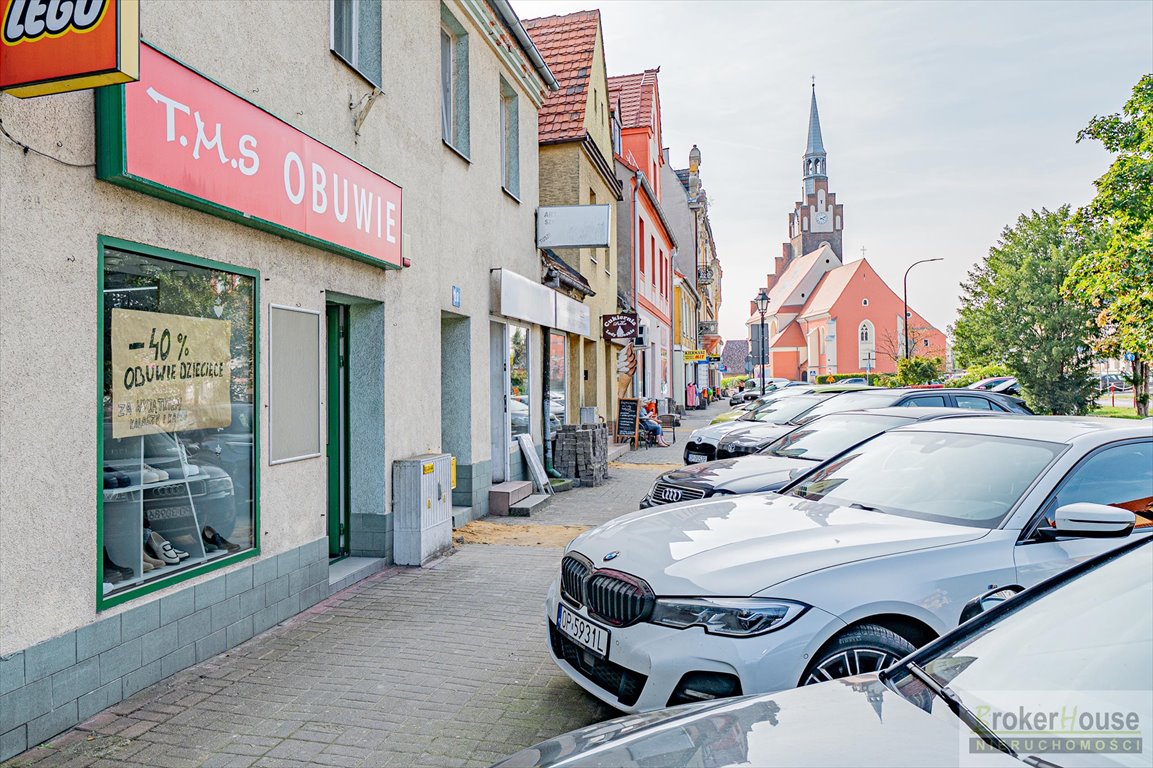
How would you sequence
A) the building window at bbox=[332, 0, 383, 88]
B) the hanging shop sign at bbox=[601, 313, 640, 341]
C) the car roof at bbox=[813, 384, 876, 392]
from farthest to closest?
the hanging shop sign at bbox=[601, 313, 640, 341]
the car roof at bbox=[813, 384, 876, 392]
the building window at bbox=[332, 0, 383, 88]

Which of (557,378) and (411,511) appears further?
(557,378)

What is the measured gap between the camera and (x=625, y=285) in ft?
79.1

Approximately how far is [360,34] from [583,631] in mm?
6059

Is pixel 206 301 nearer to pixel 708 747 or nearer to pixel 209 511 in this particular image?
pixel 209 511

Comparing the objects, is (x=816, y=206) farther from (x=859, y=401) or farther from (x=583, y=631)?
(x=583, y=631)

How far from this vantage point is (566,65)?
1731 cm

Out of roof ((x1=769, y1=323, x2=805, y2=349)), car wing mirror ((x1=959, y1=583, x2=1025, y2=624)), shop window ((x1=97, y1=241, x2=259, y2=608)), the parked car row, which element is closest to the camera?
the parked car row

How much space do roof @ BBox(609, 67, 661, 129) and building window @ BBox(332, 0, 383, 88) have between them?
2299 centimetres

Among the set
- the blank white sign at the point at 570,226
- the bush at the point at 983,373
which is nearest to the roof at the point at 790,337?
the bush at the point at 983,373

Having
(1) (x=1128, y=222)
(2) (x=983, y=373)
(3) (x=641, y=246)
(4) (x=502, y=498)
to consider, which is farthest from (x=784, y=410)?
(2) (x=983, y=373)

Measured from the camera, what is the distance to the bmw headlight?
322 centimetres

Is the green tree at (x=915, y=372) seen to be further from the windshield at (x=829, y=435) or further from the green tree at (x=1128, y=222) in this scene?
the windshield at (x=829, y=435)

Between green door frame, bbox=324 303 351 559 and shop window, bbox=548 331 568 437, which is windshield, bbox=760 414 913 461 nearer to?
green door frame, bbox=324 303 351 559

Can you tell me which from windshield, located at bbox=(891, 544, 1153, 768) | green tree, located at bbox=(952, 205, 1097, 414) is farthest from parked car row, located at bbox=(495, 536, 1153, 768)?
green tree, located at bbox=(952, 205, 1097, 414)
